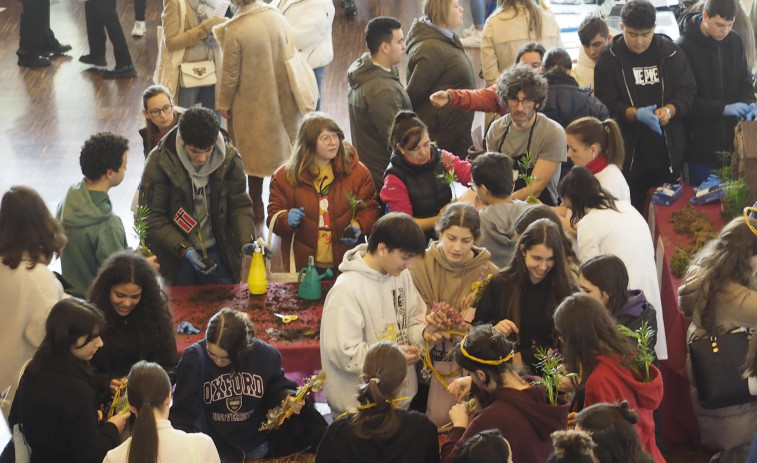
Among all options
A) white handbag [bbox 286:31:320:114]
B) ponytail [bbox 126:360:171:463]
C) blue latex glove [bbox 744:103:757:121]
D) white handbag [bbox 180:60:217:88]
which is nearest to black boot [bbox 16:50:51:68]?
white handbag [bbox 180:60:217:88]

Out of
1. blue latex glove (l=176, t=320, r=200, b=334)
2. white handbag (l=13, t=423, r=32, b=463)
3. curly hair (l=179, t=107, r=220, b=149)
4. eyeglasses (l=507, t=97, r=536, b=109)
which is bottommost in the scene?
white handbag (l=13, t=423, r=32, b=463)

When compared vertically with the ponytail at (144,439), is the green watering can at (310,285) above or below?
below

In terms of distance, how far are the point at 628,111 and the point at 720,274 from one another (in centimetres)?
204

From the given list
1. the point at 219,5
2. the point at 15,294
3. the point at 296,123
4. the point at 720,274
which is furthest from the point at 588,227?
the point at 219,5

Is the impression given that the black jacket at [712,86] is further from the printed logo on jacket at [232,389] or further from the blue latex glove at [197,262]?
the printed logo on jacket at [232,389]

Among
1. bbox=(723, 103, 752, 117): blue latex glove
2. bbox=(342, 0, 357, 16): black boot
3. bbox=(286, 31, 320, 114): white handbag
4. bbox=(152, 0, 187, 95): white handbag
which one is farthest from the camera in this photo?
bbox=(342, 0, 357, 16): black boot

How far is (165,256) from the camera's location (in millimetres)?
5375

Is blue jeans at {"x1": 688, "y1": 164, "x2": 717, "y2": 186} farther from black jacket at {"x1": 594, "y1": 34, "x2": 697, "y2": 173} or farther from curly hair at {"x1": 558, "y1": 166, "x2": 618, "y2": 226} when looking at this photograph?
curly hair at {"x1": 558, "y1": 166, "x2": 618, "y2": 226}

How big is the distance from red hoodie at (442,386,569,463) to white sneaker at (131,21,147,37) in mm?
8807

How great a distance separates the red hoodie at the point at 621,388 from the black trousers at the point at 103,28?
762 centimetres

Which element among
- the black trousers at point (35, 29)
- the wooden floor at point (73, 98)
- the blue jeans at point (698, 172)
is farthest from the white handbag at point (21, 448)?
the black trousers at point (35, 29)

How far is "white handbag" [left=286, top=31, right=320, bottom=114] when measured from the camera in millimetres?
7182

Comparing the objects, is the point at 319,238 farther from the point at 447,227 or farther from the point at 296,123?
the point at 296,123

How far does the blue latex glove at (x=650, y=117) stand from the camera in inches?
242
